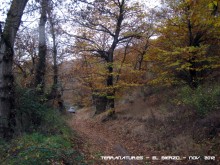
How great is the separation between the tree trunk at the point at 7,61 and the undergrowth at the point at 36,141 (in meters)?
0.66

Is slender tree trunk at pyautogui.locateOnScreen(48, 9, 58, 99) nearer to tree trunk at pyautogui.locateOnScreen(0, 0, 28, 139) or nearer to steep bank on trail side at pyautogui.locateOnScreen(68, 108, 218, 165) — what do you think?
tree trunk at pyautogui.locateOnScreen(0, 0, 28, 139)

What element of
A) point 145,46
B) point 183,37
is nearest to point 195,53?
point 183,37

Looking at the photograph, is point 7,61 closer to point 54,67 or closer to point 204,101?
point 204,101

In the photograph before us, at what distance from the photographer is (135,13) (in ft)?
71.3

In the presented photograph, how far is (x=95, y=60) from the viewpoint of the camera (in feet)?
80.3

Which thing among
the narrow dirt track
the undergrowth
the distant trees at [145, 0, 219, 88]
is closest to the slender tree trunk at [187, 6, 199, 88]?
the distant trees at [145, 0, 219, 88]

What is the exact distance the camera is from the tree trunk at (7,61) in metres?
9.30

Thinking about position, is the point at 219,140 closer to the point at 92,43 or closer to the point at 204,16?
the point at 204,16

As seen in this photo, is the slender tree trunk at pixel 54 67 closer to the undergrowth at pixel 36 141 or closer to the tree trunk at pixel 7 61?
the undergrowth at pixel 36 141

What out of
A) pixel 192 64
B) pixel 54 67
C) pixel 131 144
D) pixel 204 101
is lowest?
pixel 131 144

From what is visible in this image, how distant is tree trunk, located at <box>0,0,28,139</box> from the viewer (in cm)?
930

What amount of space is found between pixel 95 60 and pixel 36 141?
16.2m

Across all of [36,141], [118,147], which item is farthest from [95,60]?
[36,141]

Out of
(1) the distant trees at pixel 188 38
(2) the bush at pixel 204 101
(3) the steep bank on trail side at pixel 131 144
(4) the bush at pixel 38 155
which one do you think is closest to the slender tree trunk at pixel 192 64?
(1) the distant trees at pixel 188 38
